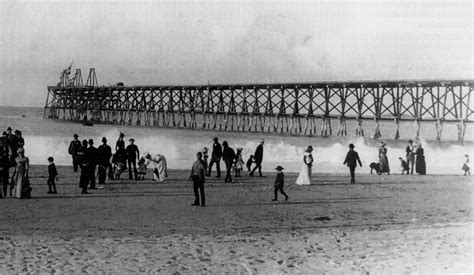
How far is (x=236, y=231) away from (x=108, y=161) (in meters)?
6.54

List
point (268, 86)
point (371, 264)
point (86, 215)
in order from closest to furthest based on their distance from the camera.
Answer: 1. point (371, 264)
2. point (86, 215)
3. point (268, 86)

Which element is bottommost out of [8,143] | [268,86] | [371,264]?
[371,264]

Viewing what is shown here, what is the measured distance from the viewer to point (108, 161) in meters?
13.7

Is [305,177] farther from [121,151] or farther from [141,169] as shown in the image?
[121,151]

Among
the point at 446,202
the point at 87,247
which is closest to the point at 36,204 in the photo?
the point at 87,247

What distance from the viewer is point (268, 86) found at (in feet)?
155

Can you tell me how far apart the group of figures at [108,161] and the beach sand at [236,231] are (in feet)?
1.90

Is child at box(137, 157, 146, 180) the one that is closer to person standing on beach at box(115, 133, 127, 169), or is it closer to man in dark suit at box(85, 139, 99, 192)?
person standing on beach at box(115, 133, 127, 169)

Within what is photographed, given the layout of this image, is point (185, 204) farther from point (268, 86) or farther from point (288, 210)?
point (268, 86)

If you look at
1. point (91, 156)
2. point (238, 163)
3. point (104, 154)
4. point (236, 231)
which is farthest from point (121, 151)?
point (236, 231)

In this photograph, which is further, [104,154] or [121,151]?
[121,151]

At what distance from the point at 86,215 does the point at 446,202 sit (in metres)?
7.19

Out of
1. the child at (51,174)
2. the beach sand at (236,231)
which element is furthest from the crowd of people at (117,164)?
the beach sand at (236,231)

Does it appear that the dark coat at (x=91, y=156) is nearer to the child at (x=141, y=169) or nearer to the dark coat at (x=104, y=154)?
the dark coat at (x=104, y=154)
